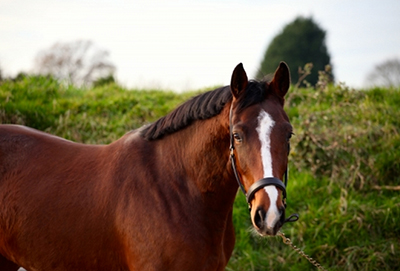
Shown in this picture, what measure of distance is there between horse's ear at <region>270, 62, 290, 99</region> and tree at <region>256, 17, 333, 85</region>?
33.4ft

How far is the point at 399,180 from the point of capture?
19.7ft

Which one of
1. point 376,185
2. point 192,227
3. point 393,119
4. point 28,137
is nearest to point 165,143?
point 192,227

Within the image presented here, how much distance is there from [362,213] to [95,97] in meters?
5.39

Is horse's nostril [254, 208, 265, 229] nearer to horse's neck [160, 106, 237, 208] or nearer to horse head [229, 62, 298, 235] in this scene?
horse head [229, 62, 298, 235]

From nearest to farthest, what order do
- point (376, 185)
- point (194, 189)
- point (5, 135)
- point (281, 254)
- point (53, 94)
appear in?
point (194, 189) → point (5, 135) → point (281, 254) → point (376, 185) → point (53, 94)

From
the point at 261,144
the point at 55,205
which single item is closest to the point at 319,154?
the point at 261,144

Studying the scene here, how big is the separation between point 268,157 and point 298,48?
37.1 feet

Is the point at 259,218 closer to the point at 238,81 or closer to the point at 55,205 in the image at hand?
the point at 238,81

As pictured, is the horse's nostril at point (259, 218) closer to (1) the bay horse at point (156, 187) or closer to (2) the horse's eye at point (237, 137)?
(1) the bay horse at point (156, 187)

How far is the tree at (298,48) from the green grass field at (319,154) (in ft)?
16.2

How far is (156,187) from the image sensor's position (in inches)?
112

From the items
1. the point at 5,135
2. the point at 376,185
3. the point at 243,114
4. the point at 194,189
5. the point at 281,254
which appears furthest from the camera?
the point at 376,185

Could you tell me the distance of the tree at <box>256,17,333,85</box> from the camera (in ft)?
42.5

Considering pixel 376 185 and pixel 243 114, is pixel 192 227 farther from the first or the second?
pixel 376 185
